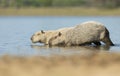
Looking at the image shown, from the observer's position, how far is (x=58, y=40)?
25.0 metres

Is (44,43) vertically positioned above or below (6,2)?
above

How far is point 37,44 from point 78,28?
Result: 3.51m

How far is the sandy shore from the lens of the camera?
1183 centimetres

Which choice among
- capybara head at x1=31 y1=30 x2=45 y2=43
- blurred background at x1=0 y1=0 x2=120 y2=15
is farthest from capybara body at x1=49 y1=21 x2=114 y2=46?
blurred background at x1=0 y1=0 x2=120 y2=15

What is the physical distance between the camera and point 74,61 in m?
13.3

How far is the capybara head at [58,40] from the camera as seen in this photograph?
81.3ft

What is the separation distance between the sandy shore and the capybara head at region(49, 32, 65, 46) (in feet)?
34.8

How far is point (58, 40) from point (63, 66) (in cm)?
1247

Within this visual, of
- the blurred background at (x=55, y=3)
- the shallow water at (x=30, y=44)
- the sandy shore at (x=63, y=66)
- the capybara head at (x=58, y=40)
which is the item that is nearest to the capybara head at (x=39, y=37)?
the shallow water at (x=30, y=44)

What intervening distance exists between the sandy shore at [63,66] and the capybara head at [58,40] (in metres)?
10.6

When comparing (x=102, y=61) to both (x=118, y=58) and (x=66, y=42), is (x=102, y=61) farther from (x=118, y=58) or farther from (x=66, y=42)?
(x=66, y=42)

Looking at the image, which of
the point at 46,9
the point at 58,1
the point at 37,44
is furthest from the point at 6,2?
the point at 37,44

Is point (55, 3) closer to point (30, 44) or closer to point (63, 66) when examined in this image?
point (30, 44)

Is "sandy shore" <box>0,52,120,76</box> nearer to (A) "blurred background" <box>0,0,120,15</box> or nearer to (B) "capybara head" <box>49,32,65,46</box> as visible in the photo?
(B) "capybara head" <box>49,32,65,46</box>
